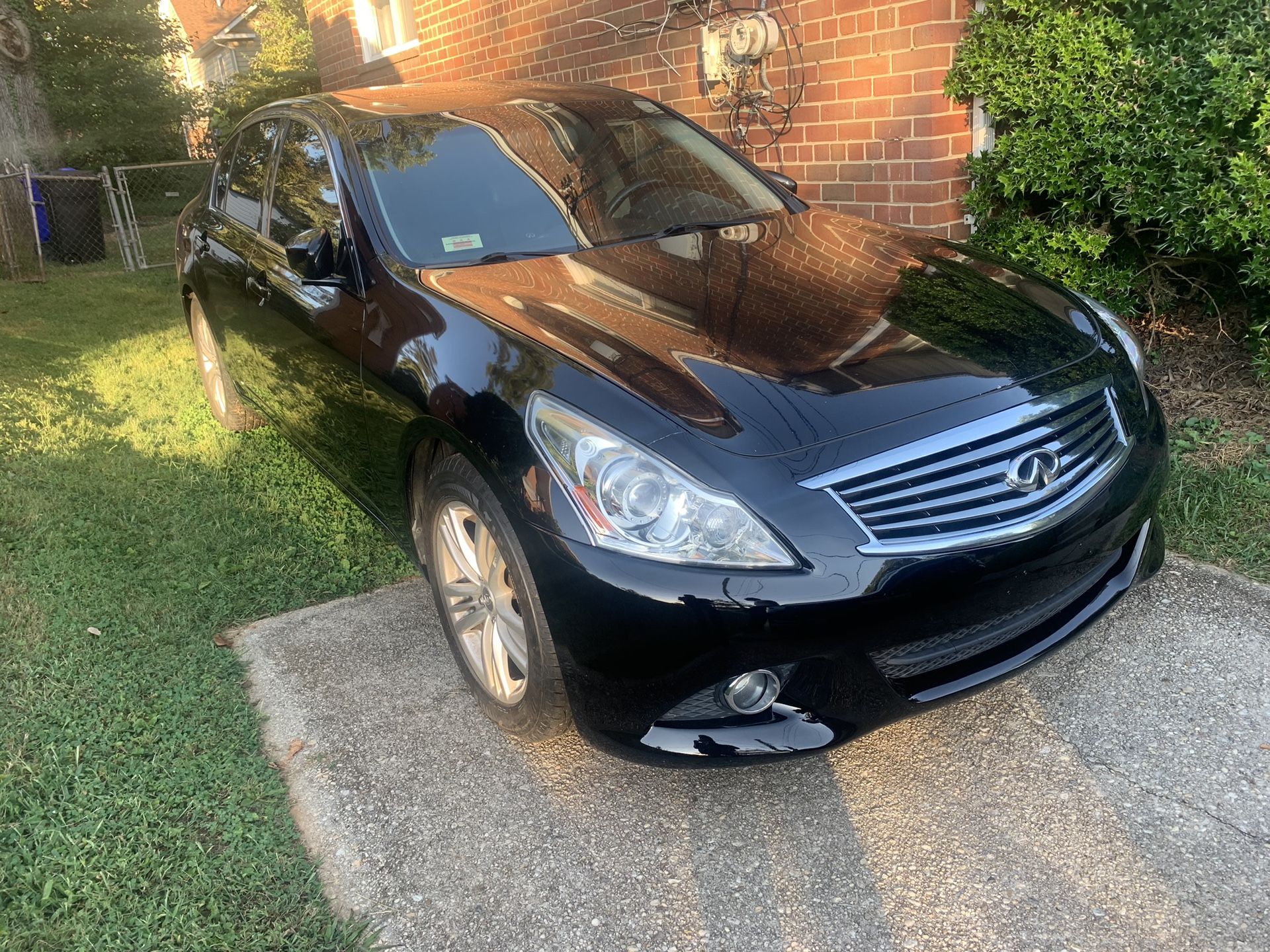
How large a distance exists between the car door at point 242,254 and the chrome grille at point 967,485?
8.98 ft

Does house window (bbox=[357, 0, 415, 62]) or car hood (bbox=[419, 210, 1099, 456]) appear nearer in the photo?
car hood (bbox=[419, 210, 1099, 456])

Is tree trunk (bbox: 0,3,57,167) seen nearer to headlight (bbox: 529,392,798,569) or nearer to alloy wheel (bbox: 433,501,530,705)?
alloy wheel (bbox: 433,501,530,705)

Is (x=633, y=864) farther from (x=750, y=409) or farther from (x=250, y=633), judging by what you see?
(x=250, y=633)

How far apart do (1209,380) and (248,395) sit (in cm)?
427

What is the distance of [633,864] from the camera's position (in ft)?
7.36

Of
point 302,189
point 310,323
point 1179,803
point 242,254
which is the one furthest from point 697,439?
point 242,254

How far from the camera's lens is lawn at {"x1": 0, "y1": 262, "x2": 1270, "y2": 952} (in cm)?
217

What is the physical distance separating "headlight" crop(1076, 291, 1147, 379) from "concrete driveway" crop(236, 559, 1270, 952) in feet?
2.57

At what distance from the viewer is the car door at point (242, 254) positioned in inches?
159

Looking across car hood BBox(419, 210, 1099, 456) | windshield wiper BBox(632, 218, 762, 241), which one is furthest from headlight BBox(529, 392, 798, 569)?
windshield wiper BBox(632, 218, 762, 241)

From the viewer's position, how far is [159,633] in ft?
10.6

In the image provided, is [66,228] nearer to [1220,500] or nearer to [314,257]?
[314,257]

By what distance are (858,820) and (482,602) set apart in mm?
1093

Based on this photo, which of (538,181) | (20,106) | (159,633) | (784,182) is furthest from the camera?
(20,106)
